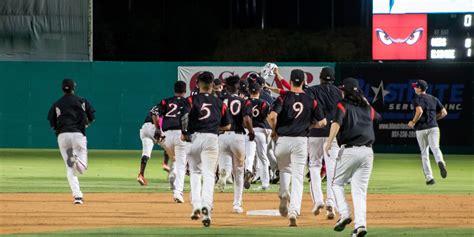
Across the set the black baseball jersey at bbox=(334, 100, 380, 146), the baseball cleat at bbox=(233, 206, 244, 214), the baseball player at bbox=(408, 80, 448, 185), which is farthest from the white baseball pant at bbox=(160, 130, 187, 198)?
the baseball player at bbox=(408, 80, 448, 185)

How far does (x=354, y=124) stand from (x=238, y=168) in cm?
384

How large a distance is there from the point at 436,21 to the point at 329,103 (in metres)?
16.3

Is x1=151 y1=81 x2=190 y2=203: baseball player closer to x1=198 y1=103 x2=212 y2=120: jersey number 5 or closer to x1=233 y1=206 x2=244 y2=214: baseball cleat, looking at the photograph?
x1=233 y1=206 x2=244 y2=214: baseball cleat

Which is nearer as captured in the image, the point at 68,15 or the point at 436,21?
the point at 436,21

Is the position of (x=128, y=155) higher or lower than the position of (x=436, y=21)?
lower

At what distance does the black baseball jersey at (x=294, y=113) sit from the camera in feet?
48.9

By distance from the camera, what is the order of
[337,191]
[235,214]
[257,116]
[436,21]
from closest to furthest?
[337,191], [235,214], [257,116], [436,21]

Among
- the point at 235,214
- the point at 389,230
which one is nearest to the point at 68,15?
the point at 235,214

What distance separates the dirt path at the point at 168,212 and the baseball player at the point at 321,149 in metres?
0.28

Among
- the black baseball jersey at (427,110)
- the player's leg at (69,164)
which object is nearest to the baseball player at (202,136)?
the player's leg at (69,164)

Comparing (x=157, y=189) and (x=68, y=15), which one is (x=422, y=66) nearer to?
(x=68, y=15)

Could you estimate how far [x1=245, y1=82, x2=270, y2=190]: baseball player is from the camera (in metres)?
19.9

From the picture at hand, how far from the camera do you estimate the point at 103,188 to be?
71.7 ft

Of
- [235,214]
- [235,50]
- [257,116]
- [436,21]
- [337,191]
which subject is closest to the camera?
[337,191]
